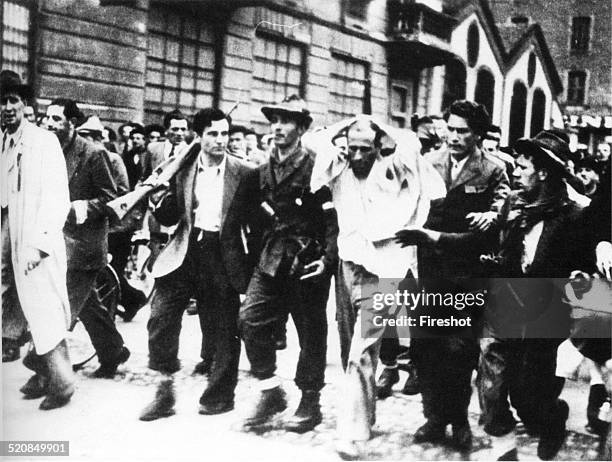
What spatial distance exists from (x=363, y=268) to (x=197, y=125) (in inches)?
58.3

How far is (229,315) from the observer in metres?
6.30

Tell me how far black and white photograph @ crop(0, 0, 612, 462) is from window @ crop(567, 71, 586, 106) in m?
0.15

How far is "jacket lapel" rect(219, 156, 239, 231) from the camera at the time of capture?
6227mm

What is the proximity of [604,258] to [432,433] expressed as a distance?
5.42 ft

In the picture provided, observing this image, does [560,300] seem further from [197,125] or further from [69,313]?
[69,313]

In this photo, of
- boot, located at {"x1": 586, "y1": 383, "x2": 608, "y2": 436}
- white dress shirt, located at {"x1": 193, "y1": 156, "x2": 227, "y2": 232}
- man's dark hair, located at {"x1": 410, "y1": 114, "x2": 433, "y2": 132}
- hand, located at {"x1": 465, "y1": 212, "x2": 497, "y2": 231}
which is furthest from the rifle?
boot, located at {"x1": 586, "y1": 383, "x2": 608, "y2": 436}

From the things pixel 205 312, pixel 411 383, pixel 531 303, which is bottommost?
pixel 411 383

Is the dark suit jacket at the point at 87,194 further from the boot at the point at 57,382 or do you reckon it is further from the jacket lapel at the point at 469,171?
the jacket lapel at the point at 469,171

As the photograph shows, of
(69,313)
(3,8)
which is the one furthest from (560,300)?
(3,8)

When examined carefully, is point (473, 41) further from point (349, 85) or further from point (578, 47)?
point (349, 85)

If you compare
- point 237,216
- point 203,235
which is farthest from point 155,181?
point 237,216

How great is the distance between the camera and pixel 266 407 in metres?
6.25

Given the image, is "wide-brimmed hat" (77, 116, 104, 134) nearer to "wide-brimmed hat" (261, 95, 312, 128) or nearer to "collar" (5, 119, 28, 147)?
"collar" (5, 119, 28, 147)

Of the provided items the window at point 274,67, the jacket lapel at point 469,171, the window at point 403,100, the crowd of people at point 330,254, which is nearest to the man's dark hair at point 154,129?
the crowd of people at point 330,254
